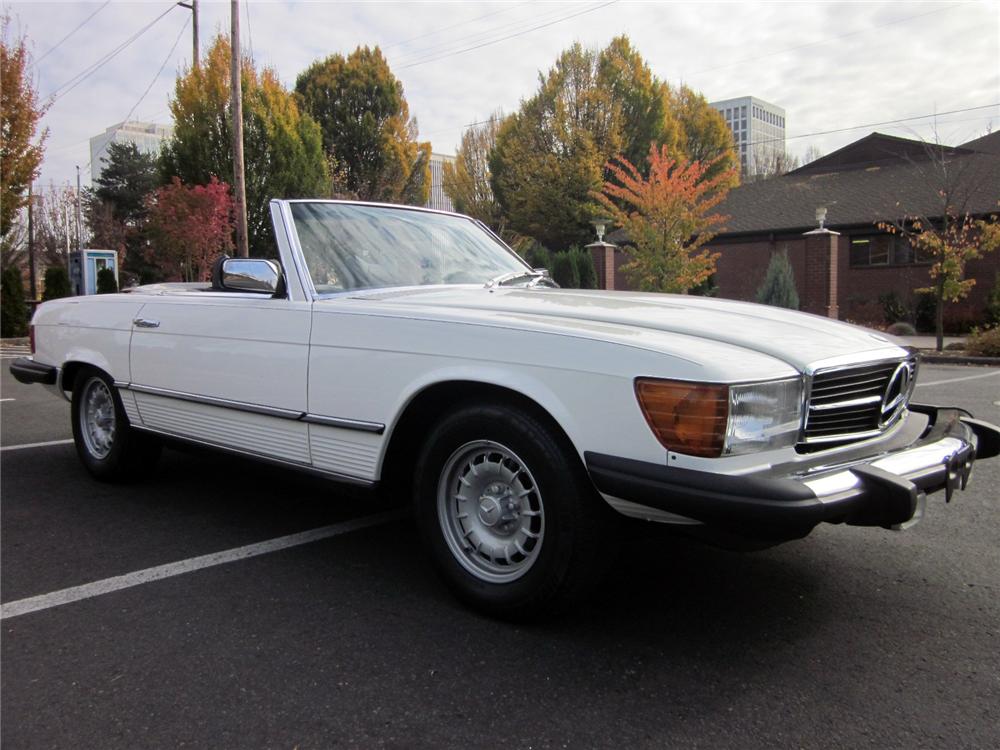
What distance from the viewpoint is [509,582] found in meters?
2.89

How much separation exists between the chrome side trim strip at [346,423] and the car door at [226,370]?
0.22 ft

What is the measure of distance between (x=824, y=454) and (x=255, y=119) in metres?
27.6

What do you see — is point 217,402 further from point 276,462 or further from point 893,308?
point 893,308

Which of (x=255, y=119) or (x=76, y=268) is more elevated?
(x=255, y=119)

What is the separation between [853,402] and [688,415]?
2.60 feet

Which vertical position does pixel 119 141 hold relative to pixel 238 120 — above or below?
above

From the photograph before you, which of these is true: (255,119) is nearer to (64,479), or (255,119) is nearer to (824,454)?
(64,479)

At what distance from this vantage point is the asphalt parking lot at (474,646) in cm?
225

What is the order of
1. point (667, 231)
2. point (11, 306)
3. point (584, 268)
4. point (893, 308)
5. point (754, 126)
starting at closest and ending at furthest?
point (667, 231) → point (11, 306) → point (893, 308) → point (584, 268) → point (754, 126)

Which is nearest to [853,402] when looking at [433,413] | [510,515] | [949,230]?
[510,515]

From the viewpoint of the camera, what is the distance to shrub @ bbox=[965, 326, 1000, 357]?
15344 millimetres

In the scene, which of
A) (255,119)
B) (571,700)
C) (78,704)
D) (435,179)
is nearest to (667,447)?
(571,700)

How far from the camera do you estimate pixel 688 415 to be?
2.42 m

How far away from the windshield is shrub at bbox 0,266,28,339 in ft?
67.8
